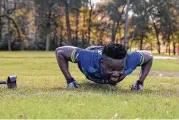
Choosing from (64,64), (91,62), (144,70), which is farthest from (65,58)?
(144,70)

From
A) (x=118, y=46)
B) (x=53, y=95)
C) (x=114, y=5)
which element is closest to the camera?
(x=53, y=95)


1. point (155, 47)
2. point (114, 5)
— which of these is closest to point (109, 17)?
point (114, 5)

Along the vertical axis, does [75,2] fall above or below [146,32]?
above

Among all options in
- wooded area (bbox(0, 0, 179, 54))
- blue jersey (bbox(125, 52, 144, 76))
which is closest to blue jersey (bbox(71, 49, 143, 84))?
blue jersey (bbox(125, 52, 144, 76))

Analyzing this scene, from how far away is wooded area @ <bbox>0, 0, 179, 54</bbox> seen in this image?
281 feet

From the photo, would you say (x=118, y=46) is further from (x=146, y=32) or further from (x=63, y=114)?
(x=146, y=32)

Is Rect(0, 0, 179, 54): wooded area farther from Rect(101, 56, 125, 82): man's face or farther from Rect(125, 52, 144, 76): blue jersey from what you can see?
Rect(101, 56, 125, 82): man's face

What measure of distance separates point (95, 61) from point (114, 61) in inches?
28.1

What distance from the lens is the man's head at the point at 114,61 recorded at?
11273 millimetres

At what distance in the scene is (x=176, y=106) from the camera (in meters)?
8.77

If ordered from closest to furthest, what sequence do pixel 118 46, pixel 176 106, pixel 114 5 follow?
pixel 176 106
pixel 118 46
pixel 114 5

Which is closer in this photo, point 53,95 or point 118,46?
point 53,95

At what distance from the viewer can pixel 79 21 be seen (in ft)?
321

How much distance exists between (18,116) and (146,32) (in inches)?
3490
